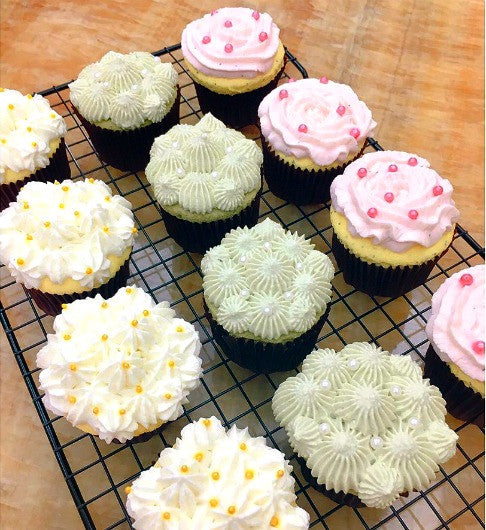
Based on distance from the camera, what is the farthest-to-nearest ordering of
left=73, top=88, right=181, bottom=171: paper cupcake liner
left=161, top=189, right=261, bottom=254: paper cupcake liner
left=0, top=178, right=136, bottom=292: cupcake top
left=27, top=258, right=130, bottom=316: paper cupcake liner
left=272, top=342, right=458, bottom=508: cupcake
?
1. left=73, top=88, right=181, bottom=171: paper cupcake liner
2. left=161, top=189, right=261, bottom=254: paper cupcake liner
3. left=27, top=258, right=130, bottom=316: paper cupcake liner
4. left=0, top=178, right=136, bottom=292: cupcake top
5. left=272, top=342, right=458, bottom=508: cupcake

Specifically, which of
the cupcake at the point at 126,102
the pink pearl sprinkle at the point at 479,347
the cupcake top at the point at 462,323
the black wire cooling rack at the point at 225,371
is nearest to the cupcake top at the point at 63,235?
the black wire cooling rack at the point at 225,371

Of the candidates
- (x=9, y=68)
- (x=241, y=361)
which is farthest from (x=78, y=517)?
(x=9, y=68)

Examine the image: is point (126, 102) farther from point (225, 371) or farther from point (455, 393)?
point (455, 393)

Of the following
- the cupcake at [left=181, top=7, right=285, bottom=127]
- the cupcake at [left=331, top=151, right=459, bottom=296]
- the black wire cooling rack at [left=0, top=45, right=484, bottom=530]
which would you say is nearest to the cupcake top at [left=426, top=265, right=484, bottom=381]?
the cupcake at [left=331, top=151, right=459, bottom=296]

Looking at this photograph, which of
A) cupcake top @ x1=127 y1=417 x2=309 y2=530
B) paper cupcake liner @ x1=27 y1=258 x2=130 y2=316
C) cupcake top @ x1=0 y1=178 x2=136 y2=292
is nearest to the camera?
cupcake top @ x1=127 y1=417 x2=309 y2=530

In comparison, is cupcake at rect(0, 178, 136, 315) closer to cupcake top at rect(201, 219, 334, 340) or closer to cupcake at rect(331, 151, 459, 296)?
cupcake top at rect(201, 219, 334, 340)

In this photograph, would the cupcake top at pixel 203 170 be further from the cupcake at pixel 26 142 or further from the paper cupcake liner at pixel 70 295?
the cupcake at pixel 26 142

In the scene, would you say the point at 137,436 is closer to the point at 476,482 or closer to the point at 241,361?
the point at 241,361
